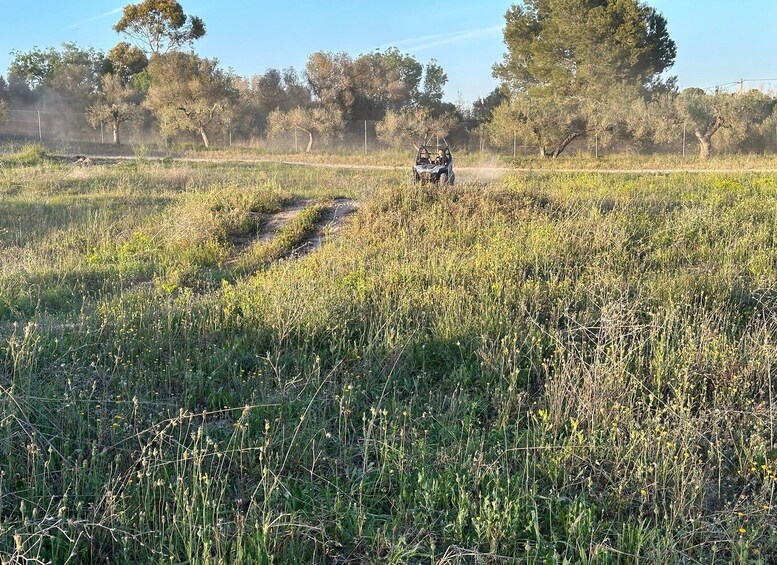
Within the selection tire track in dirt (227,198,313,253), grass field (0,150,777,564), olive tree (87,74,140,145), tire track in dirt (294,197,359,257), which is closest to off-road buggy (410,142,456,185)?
tire track in dirt (294,197,359,257)

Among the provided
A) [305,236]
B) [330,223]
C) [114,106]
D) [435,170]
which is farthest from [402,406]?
[114,106]

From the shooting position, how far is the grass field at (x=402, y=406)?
2.96 meters

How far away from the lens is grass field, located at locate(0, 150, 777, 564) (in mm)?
2959

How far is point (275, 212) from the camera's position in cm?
1297

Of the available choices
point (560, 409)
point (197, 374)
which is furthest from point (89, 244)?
point (560, 409)

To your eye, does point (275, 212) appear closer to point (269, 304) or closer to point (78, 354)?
point (269, 304)

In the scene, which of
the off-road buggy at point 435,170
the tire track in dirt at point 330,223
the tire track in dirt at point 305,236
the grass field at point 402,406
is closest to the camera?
the grass field at point 402,406

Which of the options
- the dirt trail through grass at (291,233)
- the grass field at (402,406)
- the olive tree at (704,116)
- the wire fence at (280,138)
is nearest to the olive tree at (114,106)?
the wire fence at (280,138)

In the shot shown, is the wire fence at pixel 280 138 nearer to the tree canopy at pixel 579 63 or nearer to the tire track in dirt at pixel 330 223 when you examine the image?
the tree canopy at pixel 579 63

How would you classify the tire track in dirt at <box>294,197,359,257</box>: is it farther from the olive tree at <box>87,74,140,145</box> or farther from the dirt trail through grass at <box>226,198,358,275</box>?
the olive tree at <box>87,74,140,145</box>

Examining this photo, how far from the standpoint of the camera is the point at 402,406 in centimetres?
423

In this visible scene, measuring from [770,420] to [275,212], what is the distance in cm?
1036

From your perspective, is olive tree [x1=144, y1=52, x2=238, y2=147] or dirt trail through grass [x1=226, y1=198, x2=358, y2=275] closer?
dirt trail through grass [x1=226, y1=198, x2=358, y2=275]

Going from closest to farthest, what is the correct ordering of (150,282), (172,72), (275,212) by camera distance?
(150,282)
(275,212)
(172,72)
